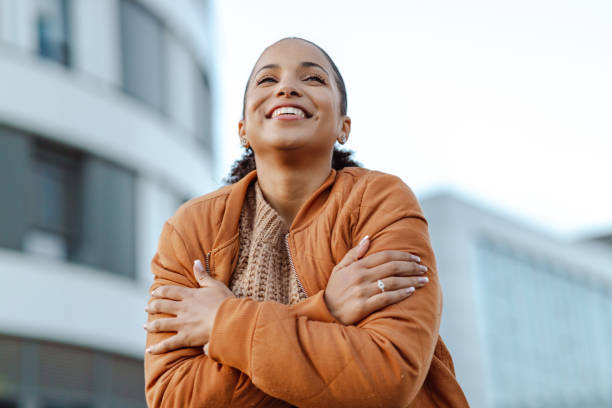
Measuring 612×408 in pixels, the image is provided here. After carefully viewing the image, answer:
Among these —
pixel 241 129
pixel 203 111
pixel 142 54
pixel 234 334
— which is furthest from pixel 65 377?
pixel 234 334

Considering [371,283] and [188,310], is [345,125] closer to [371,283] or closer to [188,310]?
[371,283]

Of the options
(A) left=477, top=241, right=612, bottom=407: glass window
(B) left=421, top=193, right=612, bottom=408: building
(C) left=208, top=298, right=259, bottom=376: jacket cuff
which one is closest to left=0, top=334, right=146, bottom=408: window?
(C) left=208, top=298, right=259, bottom=376: jacket cuff

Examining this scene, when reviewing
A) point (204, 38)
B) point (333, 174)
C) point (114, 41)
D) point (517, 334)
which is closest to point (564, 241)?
point (517, 334)

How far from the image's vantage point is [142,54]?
1658 cm

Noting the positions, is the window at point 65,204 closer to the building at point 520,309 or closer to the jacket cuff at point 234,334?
the jacket cuff at point 234,334

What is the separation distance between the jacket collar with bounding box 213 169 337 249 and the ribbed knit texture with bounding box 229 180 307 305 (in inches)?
1.8

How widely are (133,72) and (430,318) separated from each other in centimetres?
1478

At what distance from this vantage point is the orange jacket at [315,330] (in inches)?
82.9

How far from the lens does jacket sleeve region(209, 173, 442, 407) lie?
6.88 feet

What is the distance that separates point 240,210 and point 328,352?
2.03 ft

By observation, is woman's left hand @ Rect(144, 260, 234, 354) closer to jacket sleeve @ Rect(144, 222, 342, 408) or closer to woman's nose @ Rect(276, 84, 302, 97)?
jacket sleeve @ Rect(144, 222, 342, 408)

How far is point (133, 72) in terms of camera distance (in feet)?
53.5

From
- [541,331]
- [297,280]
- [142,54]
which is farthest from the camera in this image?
[541,331]

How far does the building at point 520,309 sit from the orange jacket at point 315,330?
4418 centimetres
